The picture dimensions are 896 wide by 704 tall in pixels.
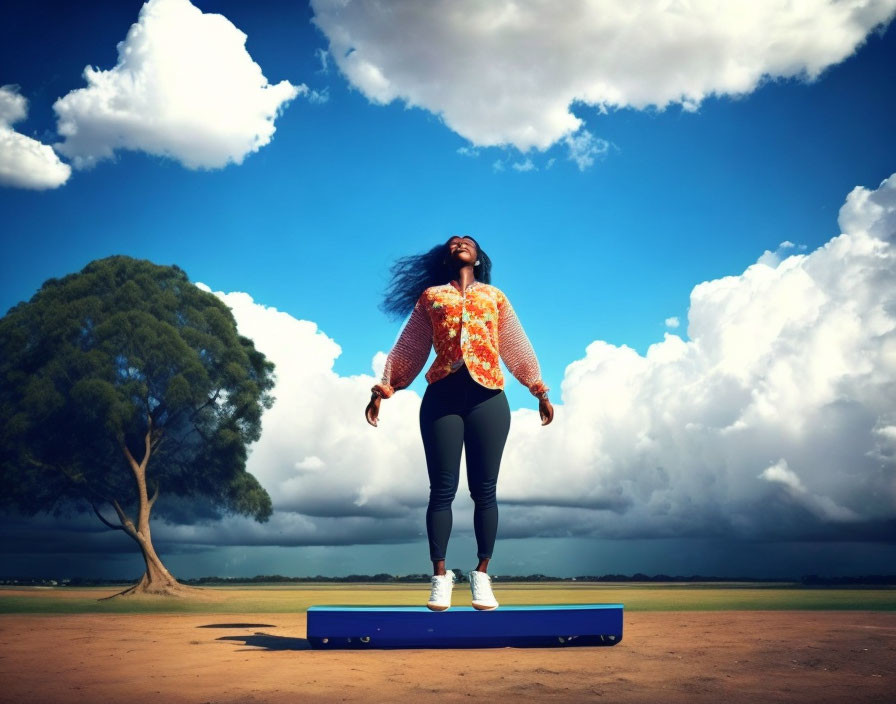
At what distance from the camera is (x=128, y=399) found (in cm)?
1959

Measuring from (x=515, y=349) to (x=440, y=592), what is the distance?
7.59ft

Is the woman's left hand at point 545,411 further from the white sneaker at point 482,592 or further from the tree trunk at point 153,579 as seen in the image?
the tree trunk at point 153,579

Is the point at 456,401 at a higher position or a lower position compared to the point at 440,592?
higher

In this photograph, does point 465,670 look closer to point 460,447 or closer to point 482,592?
point 482,592

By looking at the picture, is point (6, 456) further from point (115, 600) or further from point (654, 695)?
point (654, 695)

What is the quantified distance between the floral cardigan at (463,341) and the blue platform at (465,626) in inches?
74.9

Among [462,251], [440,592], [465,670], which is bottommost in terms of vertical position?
[465,670]

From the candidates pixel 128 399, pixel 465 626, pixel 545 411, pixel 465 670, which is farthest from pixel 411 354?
pixel 128 399

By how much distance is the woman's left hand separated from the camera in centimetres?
702

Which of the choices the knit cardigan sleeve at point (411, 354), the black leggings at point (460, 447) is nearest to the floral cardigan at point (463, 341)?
the knit cardigan sleeve at point (411, 354)

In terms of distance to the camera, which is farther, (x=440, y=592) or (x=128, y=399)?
(x=128, y=399)

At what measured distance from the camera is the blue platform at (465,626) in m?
6.14

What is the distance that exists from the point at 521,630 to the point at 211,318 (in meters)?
18.4

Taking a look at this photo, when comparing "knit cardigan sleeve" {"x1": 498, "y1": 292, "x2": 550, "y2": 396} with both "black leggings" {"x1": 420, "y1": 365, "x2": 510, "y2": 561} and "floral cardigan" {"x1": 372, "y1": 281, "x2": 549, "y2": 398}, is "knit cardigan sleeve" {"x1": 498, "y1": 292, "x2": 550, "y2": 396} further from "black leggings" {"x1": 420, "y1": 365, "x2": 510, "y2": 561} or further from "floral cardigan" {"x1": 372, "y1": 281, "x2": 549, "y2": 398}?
"black leggings" {"x1": 420, "y1": 365, "x2": 510, "y2": 561}
